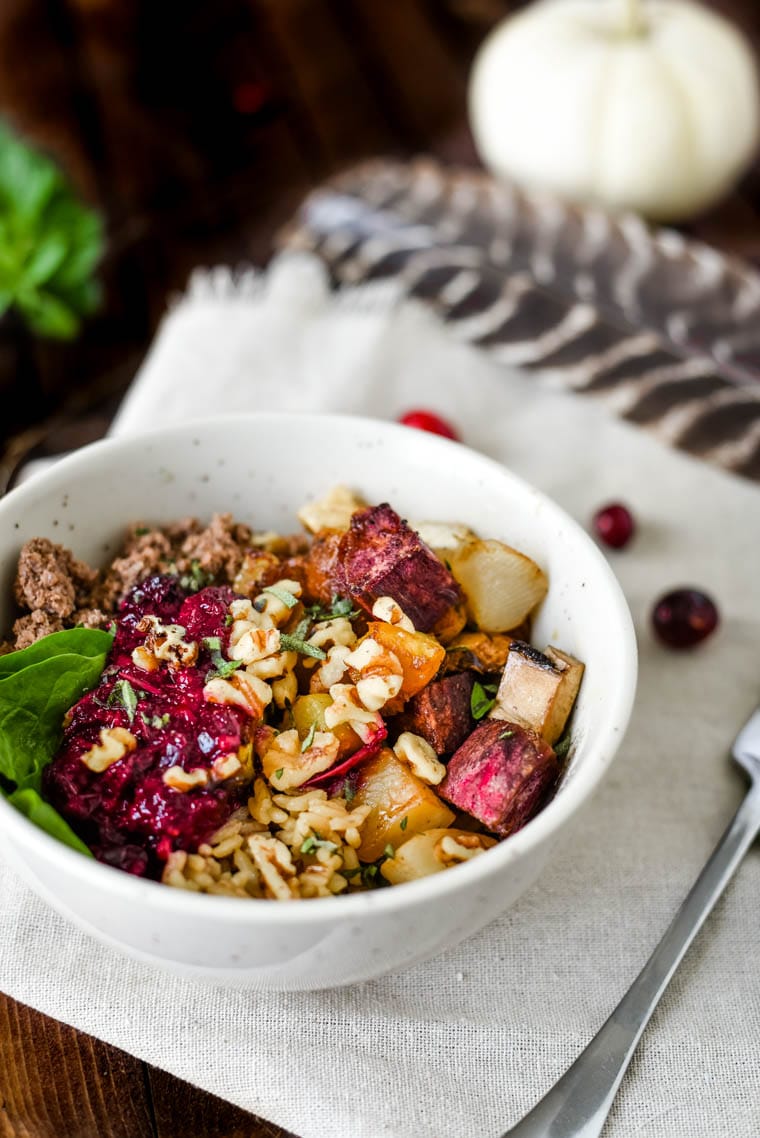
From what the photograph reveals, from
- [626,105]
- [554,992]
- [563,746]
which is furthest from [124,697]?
[626,105]

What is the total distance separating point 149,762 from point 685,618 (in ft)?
4.28

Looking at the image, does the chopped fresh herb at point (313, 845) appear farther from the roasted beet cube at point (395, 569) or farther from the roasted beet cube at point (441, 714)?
the roasted beet cube at point (395, 569)

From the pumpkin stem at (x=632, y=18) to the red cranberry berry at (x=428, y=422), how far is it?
1.60m

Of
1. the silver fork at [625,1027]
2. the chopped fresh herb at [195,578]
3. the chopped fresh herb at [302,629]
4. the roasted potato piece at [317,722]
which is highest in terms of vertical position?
the chopped fresh herb at [195,578]

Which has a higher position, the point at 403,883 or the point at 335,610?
the point at 335,610

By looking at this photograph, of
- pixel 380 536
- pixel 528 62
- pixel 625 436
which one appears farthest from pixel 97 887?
pixel 528 62

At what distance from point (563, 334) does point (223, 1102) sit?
2165mm

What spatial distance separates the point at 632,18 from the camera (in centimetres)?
357

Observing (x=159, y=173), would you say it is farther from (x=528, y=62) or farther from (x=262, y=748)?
(x=262, y=748)

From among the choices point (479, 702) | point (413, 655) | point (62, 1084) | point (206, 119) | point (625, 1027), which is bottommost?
point (625, 1027)

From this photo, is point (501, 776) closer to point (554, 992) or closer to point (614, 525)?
point (554, 992)

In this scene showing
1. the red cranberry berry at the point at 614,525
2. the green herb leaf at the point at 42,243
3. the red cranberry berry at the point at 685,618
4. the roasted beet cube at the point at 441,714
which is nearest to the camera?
the roasted beet cube at the point at 441,714

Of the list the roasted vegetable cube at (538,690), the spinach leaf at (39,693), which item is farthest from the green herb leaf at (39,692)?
the roasted vegetable cube at (538,690)

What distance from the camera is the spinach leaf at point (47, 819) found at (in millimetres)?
1533
